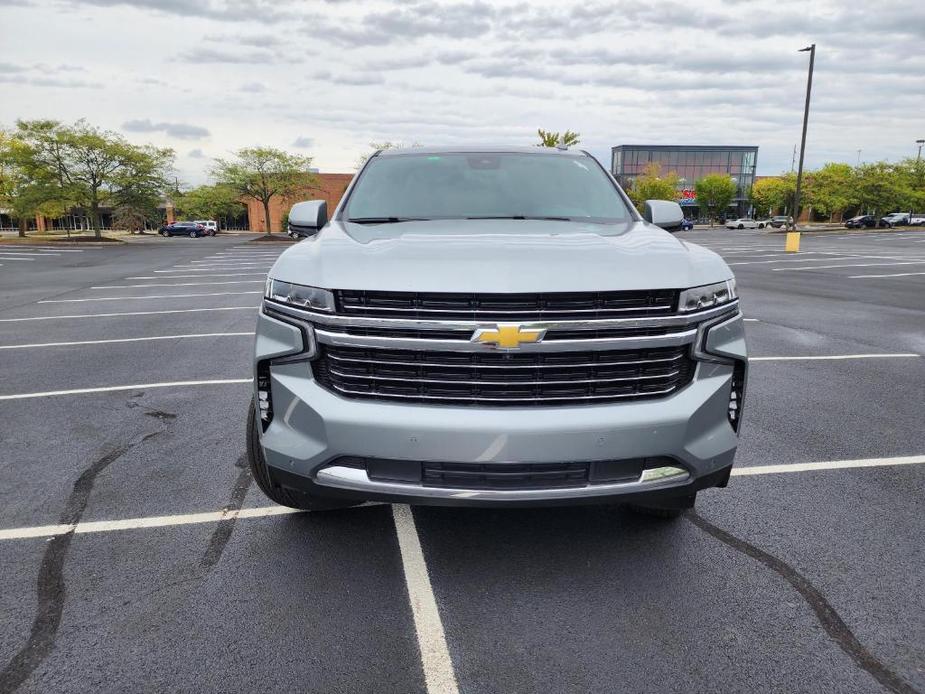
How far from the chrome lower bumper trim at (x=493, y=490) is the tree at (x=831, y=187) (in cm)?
7291

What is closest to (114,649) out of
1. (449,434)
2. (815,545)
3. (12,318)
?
(449,434)

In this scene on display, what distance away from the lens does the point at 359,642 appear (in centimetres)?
251

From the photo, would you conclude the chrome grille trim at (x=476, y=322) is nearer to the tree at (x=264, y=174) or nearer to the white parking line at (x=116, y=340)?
the white parking line at (x=116, y=340)

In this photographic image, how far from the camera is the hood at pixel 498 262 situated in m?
2.50

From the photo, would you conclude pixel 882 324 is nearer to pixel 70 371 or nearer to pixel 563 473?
pixel 563 473

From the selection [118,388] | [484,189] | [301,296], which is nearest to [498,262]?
[301,296]

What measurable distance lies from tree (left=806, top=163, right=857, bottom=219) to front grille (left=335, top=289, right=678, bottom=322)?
2871 inches

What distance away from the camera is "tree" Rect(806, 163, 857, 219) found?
211 feet

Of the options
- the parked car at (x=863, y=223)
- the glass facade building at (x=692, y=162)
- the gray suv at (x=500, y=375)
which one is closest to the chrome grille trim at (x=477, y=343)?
the gray suv at (x=500, y=375)

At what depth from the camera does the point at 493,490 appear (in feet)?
8.26

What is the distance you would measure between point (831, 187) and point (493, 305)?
245 ft

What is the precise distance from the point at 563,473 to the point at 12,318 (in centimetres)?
1142

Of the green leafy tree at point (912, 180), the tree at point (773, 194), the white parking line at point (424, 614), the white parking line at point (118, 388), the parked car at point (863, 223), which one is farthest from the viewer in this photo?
the tree at point (773, 194)

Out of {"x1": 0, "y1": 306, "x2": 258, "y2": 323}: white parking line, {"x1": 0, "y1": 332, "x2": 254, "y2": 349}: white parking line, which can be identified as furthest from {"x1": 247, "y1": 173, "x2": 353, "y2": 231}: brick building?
{"x1": 0, "y1": 332, "x2": 254, "y2": 349}: white parking line
